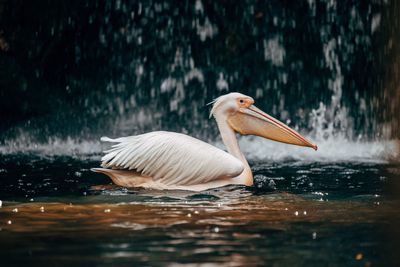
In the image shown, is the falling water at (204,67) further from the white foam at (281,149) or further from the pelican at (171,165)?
the pelican at (171,165)

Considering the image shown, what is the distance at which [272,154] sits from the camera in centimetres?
1177

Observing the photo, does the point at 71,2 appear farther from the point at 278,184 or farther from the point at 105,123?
the point at 278,184

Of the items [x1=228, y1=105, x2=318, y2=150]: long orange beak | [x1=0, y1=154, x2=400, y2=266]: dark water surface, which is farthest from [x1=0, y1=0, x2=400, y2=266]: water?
[x1=0, y1=154, x2=400, y2=266]: dark water surface

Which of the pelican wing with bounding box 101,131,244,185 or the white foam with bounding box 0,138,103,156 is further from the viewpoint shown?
the white foam with bounding box 0,138,103,156

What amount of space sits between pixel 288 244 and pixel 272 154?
609 cm

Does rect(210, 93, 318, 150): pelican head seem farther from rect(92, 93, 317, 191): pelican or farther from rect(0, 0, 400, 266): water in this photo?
rect(0, 0, 400, 266): water

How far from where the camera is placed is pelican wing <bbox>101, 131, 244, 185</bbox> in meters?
8.23

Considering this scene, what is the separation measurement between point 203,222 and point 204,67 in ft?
27.7

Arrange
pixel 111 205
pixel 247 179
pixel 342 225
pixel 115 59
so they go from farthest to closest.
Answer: pixel 115 59, pixel 247 179, pixel 111 205, pixel 342 225

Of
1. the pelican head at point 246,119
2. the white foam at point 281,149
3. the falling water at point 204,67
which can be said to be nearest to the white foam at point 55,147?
the white foam at point 281,149

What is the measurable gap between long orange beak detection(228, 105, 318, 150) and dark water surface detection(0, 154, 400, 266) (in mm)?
396

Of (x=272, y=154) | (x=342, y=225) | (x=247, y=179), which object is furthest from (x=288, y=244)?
(x=272, y=154)

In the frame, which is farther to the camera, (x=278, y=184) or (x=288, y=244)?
(x=278, y=184)

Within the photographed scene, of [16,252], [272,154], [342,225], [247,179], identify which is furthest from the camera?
[272,154]
